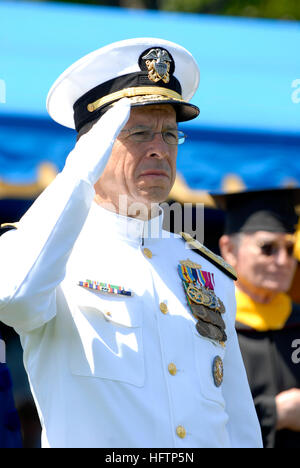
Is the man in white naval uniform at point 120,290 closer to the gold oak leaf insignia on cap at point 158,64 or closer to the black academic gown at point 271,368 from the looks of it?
the gold oak leaf insignia on cap at point 158,64

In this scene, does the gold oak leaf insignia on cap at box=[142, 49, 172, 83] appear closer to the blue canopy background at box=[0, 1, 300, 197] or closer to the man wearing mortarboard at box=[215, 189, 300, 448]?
the man wearing mortarboard at box=[215, 189, 300, 448]

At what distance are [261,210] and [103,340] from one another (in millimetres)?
2146

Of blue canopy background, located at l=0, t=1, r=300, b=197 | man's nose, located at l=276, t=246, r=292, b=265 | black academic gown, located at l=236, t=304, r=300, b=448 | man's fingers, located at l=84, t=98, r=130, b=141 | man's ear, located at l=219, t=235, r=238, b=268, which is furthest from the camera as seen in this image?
blue canopy background, located at l=0, t=1, r=300, b=197

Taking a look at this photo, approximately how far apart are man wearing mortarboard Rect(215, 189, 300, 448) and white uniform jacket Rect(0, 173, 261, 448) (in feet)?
4.04

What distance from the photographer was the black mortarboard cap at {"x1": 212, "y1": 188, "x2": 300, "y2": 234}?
4.41 metres

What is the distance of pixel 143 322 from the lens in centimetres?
256

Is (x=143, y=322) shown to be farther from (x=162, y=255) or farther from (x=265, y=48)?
(x=265, y=48)

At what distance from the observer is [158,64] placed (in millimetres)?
2793

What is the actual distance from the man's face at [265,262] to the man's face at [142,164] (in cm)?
163

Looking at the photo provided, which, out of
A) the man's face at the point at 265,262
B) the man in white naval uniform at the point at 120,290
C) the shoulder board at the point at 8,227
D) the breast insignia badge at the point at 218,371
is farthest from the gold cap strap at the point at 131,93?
the man's face at the point at 265,262

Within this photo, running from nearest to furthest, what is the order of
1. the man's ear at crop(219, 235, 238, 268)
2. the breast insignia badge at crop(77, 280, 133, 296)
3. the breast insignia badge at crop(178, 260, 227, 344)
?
the breast insignia badge at crop(77, 280, 133, 296) < the breast insignia badge at crop(178, 260, 227, 344) < the man's ear at crop(219, 235, 238, 268)

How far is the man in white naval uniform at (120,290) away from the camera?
2.28 meters

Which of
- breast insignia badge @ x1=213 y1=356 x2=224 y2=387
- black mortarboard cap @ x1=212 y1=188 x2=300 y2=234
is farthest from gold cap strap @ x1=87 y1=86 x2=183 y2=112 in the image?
black mortarboard cap @ x1=212 y1=188 x2=300 y2=234

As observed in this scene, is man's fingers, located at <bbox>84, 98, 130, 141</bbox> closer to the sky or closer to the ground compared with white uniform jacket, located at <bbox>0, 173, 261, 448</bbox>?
closer to the sky
